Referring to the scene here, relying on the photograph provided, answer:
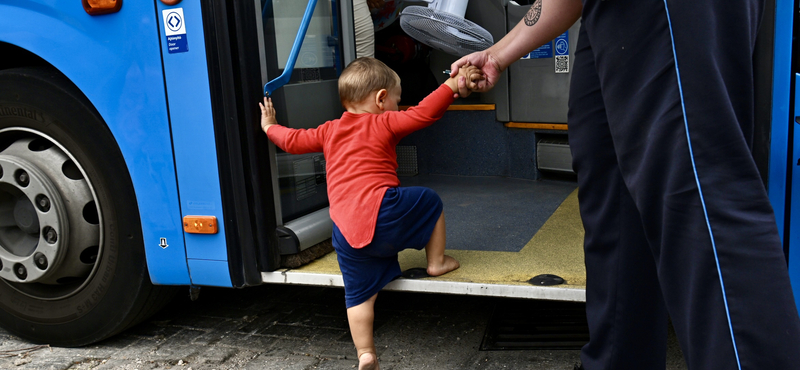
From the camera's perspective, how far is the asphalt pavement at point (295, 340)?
2.37 m

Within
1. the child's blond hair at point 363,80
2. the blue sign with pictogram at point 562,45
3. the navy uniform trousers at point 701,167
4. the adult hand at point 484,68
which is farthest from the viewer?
the blue sign with pictogram at point 562,45

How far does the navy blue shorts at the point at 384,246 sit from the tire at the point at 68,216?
0.77 meters

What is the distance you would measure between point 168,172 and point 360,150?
63 centimetres

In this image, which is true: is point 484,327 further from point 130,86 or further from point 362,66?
point 130,86

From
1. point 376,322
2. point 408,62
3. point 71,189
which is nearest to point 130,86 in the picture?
point 71,189

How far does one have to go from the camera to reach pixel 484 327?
2607 millimetres

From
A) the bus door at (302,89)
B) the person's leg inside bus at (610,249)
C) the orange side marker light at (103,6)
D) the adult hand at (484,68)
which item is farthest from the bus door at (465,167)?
the adult hand at (484,68)

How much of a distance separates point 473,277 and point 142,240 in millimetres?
1139

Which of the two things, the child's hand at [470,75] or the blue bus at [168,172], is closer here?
the child's hand at [470,75]

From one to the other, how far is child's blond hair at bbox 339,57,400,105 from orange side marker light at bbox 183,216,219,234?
0.58 meters

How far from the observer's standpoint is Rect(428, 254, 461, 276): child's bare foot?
2.26 m

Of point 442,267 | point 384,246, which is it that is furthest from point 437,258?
point 384,246

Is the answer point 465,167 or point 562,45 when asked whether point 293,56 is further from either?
point 465,167

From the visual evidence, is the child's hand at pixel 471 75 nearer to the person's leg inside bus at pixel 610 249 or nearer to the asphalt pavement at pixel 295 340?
the person's leg inside bus at pixel 610 249
